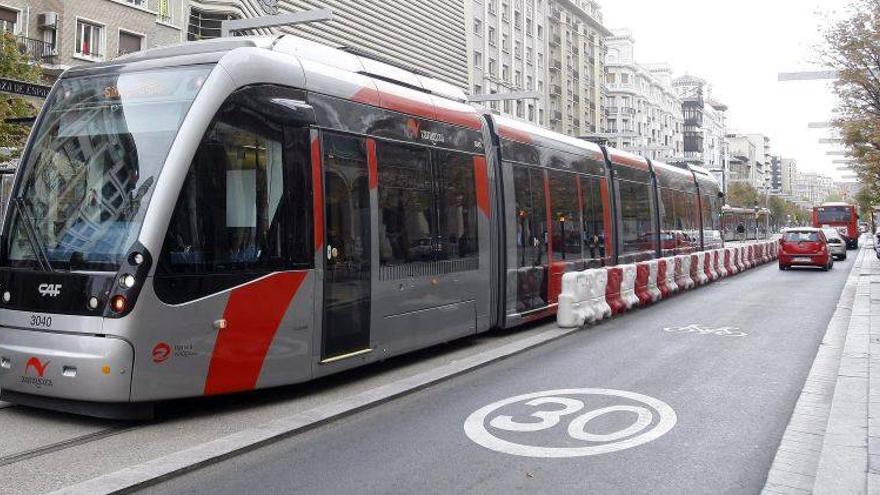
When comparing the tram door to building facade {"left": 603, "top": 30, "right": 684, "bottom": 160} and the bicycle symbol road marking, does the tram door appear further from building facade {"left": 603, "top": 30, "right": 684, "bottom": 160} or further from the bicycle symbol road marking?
building facade {"left": 603, "top": 30, "right": 684, "bottom": 160}

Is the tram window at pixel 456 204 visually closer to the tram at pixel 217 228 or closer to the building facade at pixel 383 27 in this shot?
the tram at pixel 217 228

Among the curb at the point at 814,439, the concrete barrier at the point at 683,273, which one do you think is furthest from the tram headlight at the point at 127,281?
the concrete barrier at the point at 683,273

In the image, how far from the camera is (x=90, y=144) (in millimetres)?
6234

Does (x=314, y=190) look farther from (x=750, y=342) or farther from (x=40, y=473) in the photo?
(x=750, y=342)

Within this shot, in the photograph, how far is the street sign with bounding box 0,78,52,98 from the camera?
→ 8.17 meters

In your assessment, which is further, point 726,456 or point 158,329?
point 158,329

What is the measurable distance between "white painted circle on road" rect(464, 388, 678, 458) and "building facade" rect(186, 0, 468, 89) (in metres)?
18.5

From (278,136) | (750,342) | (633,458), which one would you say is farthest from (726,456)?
(750,342)

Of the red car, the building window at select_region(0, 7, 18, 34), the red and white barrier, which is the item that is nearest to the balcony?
the building window at select_region(0, 7, 18, 34)

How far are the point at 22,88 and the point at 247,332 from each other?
4.48m

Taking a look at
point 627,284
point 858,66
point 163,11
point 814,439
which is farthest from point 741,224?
point 814,439

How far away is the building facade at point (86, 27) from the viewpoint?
27.8 m

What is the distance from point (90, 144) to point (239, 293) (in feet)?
5.86

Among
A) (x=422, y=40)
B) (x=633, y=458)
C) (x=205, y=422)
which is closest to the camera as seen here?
(x=633, y=458)
